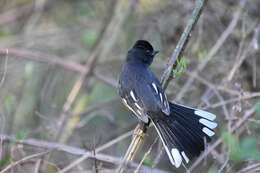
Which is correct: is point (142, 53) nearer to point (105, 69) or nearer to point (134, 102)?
point (134, 102)

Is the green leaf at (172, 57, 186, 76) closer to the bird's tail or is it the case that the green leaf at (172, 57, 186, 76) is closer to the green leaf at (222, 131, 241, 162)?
the bird's tail

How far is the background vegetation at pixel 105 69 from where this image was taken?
582cm

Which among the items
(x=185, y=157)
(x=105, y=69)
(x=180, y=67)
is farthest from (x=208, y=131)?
(x=105, y=69)

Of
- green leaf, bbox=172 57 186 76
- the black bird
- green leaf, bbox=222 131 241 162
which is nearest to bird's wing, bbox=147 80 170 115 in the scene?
the black bird

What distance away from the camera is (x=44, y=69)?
7773mm

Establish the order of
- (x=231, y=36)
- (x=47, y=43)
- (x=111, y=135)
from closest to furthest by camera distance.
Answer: (x=231, y=36) < (x=111, y=135) < (x=47, y=43)

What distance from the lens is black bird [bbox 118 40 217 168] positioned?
449 cm

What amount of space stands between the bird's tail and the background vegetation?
0.38 m

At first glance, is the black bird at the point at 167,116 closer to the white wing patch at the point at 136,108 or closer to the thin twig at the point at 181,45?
the white wing patch at the point at 136,108

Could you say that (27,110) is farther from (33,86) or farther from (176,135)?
(176,135)

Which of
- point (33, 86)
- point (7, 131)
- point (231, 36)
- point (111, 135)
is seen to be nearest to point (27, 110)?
point (33, 86)

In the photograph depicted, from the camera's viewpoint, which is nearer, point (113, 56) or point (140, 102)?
point (140, 102)

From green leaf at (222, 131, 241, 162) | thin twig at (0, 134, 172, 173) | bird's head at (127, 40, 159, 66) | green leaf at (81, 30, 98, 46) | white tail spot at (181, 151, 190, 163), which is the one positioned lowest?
thin twig at (0, 134, 172, 173)

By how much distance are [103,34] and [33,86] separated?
1.67 m
